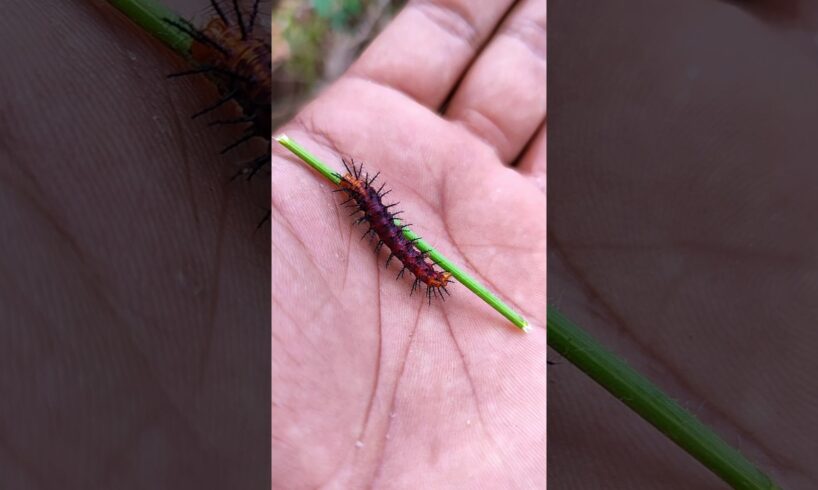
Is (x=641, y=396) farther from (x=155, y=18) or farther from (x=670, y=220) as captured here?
(x=155, y=18)

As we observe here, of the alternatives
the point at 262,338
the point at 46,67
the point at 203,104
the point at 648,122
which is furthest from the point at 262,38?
the point at 648,122

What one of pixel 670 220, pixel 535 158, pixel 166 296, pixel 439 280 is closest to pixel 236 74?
pixel 166 296

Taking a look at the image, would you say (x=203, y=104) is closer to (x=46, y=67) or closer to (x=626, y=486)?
(x=46, y=67)

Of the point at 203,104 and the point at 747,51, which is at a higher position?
the point at 747,51

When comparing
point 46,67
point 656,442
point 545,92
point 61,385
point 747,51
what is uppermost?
point 747,51

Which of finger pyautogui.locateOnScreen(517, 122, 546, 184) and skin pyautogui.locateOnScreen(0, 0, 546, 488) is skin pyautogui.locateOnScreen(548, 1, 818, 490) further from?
skin pyautogui.locateOnScreen(0, 0, 546, 488)

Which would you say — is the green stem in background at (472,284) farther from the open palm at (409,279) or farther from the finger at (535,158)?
the finger at (535,158)

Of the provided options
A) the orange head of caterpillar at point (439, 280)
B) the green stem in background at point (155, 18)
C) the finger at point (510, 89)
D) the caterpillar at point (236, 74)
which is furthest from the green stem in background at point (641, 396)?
the green stem in background at point (155, 18)

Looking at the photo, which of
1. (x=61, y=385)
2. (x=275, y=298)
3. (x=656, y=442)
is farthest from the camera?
(x=656, y=442)
